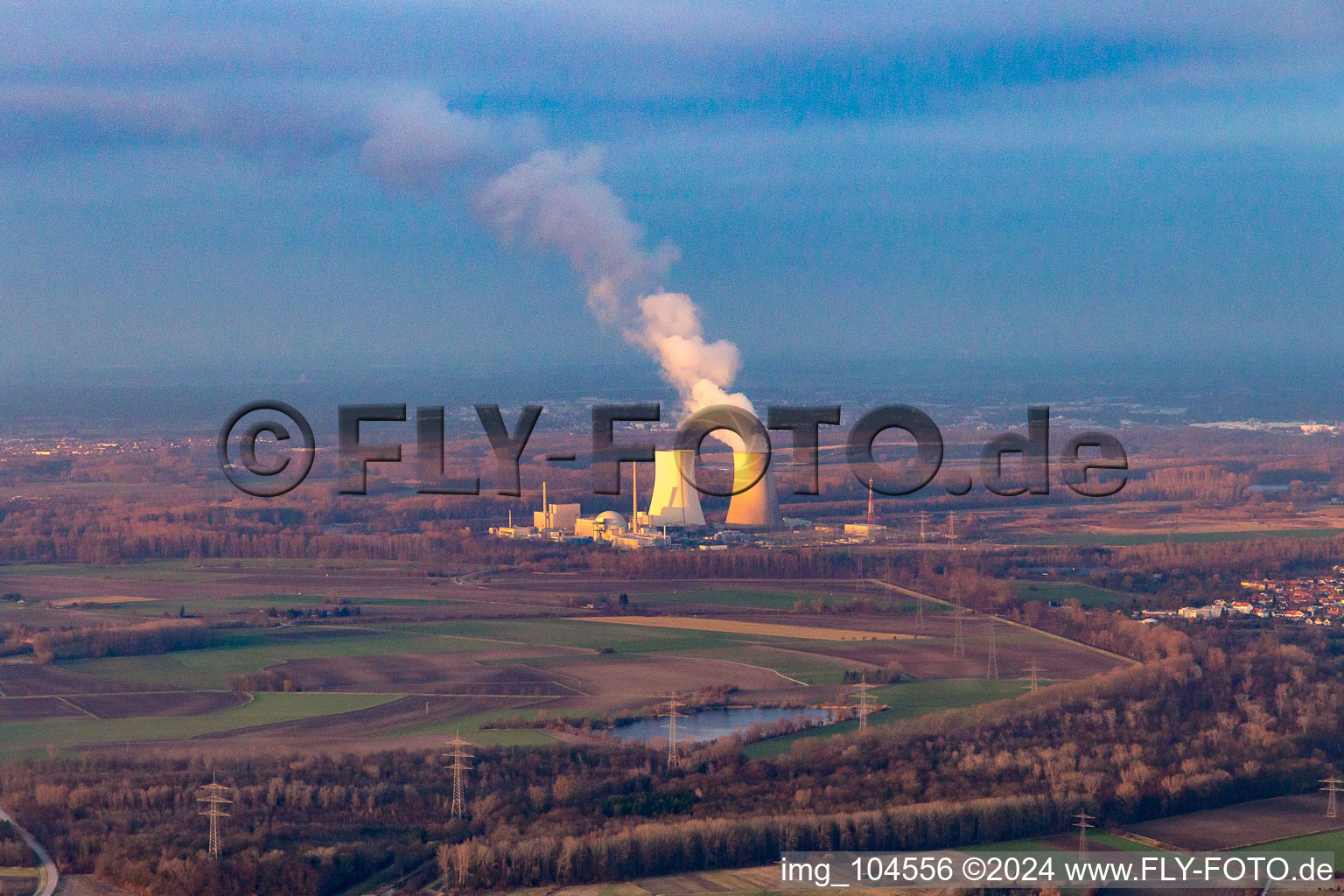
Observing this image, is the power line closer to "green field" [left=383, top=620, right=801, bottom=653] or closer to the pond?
"green field" [left=383, top=620, right=801, bottom=653]

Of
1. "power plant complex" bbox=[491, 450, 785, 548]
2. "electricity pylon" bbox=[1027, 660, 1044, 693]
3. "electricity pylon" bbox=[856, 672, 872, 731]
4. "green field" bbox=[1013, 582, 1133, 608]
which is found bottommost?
"electricity pylon" bbox=[856, 672, 872, 731]

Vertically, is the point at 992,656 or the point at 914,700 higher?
the point at 992,656

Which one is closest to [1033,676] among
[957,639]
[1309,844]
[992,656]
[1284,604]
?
[992,656]

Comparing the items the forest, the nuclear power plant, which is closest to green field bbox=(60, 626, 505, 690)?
the forest

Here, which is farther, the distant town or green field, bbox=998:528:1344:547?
green field, bbox=998:528:1344:547

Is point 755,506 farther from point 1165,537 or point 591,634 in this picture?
point 591,634

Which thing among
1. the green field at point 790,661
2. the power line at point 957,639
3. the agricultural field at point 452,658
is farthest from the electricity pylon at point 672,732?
the power line at point 957,639

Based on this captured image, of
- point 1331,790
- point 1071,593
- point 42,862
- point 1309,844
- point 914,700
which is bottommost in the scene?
point 42,862
